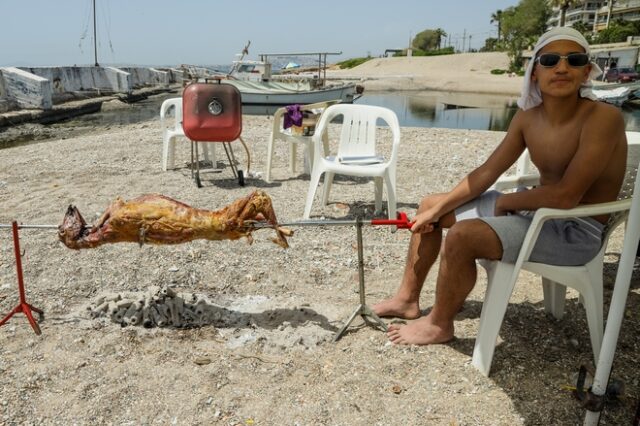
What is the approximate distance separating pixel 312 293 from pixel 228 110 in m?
3.19

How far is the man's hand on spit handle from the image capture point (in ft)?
8.78

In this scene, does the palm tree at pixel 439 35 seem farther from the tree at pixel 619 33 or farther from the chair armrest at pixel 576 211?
the chair armrest at pixel 576 211

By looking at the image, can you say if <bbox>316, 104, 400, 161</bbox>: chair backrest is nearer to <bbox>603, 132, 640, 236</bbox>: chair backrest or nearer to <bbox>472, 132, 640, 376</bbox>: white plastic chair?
<bbox>603, 132, 640, 236</bbox>: chair backrest

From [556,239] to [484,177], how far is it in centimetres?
57

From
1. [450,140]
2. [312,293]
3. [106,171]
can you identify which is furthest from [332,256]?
[450,140]

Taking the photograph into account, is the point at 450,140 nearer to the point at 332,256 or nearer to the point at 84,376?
the point at 332,256

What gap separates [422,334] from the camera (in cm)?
266

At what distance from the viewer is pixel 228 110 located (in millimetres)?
5801

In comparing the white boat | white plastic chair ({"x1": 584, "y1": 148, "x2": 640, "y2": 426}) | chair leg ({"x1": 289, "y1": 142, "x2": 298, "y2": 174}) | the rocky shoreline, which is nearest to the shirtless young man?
the rocky shoreline

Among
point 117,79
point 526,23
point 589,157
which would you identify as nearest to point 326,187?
point 589,157

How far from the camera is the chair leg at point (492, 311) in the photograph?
7.43ft

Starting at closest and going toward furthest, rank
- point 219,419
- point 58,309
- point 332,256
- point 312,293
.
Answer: point 219,419 → point 58,309 → point 312,293 → point 332,256

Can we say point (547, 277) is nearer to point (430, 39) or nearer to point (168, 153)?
point (168, 153)

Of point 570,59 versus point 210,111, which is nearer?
point 570,59
